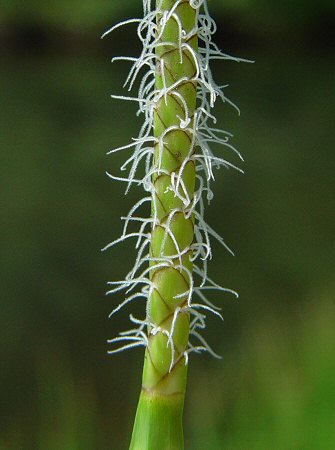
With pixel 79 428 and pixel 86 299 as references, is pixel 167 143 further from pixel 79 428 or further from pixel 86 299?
pixel 86 299

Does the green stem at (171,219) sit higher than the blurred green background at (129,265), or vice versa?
→ the blurred green background at (129,265)

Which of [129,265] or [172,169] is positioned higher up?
[129,265]

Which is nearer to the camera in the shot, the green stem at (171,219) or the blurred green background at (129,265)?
the green stem at (171,219)

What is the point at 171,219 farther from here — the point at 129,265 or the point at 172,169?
the point at 129,265

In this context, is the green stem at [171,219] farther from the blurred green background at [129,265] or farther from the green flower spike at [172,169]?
the blurred green background at [129,265]

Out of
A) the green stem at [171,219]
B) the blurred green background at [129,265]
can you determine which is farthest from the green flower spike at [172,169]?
the blurred green background at [129,265]

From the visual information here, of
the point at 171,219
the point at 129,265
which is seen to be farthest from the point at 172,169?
the point at 129,265
